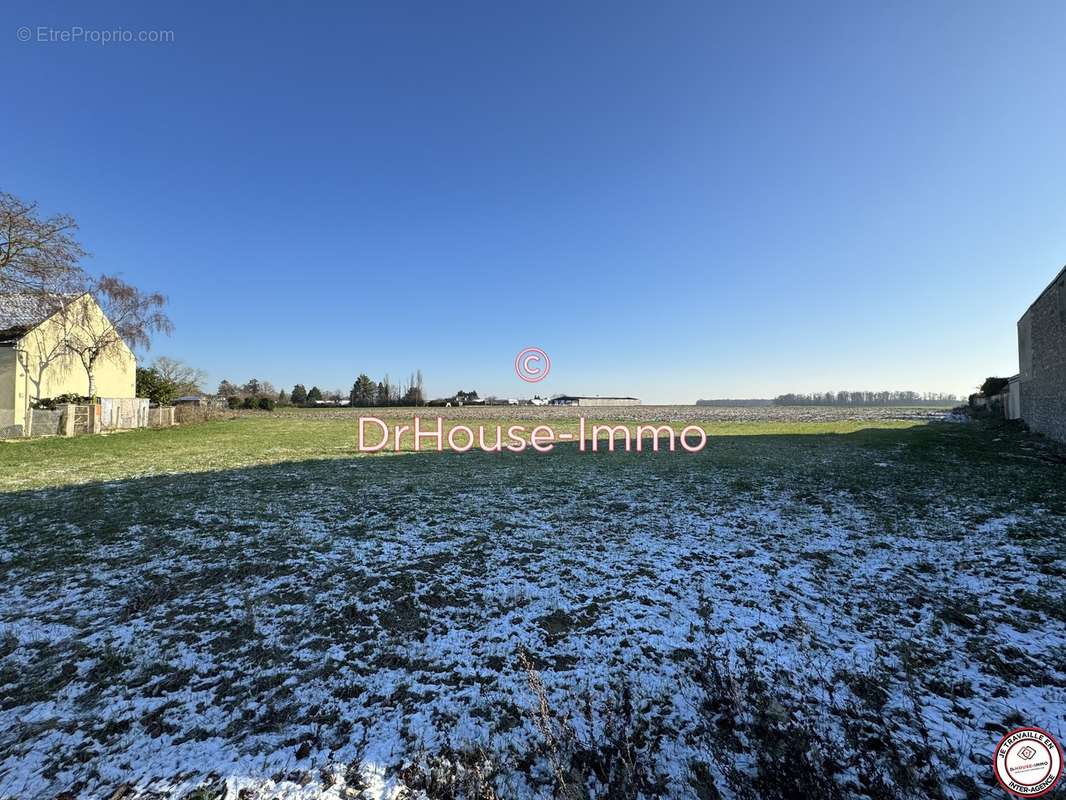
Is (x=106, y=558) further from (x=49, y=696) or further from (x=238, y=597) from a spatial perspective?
(x=49, y=696)

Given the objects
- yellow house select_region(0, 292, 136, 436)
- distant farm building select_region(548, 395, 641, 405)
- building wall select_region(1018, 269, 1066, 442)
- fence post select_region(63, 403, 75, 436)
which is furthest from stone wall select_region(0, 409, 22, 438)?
distant farm building select_region(548, 395, 641, 405)

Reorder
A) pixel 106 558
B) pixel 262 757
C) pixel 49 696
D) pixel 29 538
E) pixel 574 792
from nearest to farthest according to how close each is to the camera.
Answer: pixel 574 792 < pixel 262 757 < pixel 49 696 < pixel 106 558 < pixel 29 538

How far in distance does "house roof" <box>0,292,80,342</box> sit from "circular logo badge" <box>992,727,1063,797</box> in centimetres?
2911

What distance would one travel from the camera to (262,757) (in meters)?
2.28

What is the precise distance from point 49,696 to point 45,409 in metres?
24.6

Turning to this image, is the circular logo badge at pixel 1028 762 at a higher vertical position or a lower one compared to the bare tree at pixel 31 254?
lower

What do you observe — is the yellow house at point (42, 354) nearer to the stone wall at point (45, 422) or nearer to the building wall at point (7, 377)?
the building wall at point (7, 377)

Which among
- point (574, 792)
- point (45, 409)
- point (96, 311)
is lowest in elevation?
point (574, 792)

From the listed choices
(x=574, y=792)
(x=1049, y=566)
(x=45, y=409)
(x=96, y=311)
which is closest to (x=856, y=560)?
(x=1049, y=566)

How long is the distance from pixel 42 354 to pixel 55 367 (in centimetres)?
84

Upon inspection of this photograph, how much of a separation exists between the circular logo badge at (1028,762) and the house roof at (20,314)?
29.1 m

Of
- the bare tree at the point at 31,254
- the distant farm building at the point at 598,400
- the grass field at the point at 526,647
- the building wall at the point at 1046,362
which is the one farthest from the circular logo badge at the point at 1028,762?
the distant farm building at the point at 598,400

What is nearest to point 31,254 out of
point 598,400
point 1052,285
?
point 1052,285

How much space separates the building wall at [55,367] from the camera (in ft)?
63.1
